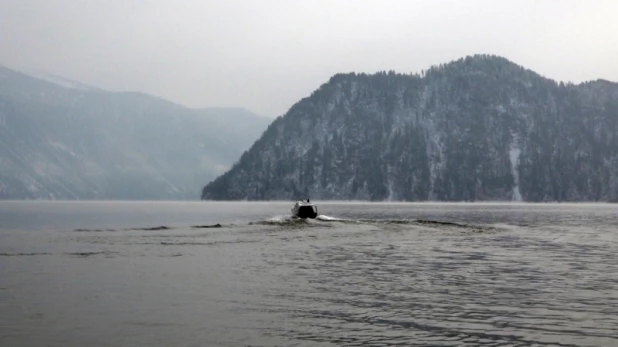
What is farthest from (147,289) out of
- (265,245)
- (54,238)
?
(54,238)

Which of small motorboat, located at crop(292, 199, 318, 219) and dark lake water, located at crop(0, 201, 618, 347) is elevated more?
small motorboat, located at crop(292, 199, 318, 219)

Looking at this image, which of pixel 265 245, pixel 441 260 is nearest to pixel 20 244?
pixel 265 245

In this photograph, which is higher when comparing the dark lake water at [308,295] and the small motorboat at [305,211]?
the small motorboat at [305,211]

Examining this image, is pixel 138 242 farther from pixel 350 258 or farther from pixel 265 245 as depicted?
pixel 350 258

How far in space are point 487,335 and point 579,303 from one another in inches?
401

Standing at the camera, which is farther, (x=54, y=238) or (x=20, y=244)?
(x=54, y=238)

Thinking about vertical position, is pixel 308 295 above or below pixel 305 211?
below

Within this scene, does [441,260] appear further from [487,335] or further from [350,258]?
[487,335]

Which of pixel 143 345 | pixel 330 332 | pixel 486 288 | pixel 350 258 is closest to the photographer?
pixel 143 345

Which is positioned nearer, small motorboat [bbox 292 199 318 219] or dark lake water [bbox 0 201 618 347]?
dark lake water [bbox 0 201 618 347]

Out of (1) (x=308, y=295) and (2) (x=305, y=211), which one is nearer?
(1) (x=308, y=295)

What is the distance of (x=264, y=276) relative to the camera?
43562 millimetres

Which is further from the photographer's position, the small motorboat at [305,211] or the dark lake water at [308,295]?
the small motorboat at [305,211]

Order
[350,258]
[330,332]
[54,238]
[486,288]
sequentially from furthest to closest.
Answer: [54,238] < [350,258] < [486,288] < [330,332]
